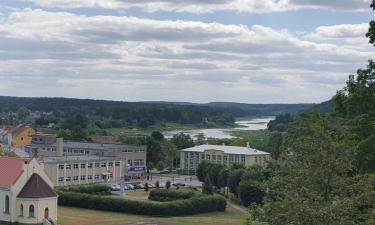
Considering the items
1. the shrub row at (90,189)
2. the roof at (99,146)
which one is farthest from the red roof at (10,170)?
the roof at (99,146)

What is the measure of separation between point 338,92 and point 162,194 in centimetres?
4797

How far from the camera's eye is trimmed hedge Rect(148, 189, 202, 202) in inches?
2840

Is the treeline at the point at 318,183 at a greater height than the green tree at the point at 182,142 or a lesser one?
greater

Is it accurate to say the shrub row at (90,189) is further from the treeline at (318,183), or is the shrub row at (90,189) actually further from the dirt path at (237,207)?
the treeline at (318,183)

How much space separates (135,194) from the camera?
80.2m

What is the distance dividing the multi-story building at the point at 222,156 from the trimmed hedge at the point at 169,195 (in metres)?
30.9

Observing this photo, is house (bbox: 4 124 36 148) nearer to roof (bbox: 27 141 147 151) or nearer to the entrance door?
roof (bbox: 27 141 147 151)

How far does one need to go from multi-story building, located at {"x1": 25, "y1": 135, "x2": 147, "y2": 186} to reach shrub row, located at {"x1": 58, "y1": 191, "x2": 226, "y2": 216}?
1064cm

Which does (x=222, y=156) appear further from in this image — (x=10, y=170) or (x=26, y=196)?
(x=26, y=196)

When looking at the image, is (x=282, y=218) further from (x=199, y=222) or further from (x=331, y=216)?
(x=199, y=222)

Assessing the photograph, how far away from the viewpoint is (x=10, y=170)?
188ft

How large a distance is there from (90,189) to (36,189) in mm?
19551

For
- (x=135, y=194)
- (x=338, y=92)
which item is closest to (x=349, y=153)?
(x=338, y=92)

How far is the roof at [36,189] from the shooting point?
5603 centimetres
